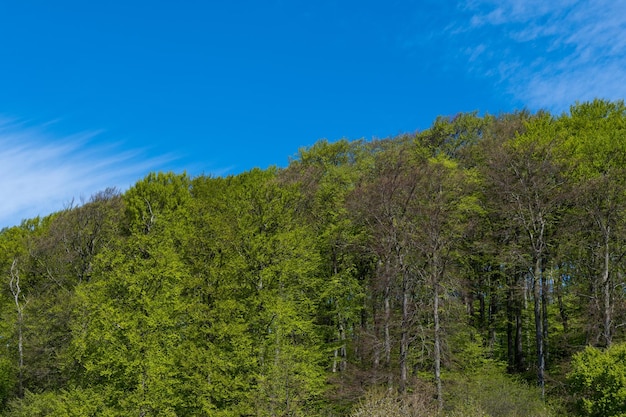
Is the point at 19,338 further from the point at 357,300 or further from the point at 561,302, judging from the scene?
the point at 561,302

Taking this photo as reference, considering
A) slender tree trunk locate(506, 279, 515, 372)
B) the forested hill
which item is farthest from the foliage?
slender tree trunk locate(506, 279, 515, 372)

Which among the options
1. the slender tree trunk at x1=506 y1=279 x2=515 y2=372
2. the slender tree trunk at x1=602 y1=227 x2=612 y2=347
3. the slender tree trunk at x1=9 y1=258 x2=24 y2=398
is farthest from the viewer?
the slender tree trunk at x1=9 y1=258 x2=24 y2=398

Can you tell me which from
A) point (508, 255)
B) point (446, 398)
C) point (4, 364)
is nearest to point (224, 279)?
point (446, 398)

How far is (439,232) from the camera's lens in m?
35.9

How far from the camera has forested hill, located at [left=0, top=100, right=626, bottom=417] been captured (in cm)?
3234

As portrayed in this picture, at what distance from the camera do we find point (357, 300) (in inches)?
1644

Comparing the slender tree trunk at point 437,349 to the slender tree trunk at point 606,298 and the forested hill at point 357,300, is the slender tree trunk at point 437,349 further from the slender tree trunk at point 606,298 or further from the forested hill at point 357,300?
the slender tree trunk at point 606,298

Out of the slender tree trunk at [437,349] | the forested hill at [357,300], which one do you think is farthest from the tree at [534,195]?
the slender tree trunk at [437,349]

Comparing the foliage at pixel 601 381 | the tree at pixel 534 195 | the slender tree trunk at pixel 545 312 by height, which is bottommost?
the foliage at pixel 601 381

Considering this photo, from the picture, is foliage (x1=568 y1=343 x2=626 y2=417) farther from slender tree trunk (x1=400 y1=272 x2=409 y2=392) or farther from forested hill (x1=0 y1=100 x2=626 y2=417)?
slender tree trunk (x1=400 y1=272 x2=409 y2=392)

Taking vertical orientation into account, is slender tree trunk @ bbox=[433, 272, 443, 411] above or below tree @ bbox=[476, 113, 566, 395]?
below

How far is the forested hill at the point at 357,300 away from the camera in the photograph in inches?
1273

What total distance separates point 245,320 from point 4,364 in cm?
2449

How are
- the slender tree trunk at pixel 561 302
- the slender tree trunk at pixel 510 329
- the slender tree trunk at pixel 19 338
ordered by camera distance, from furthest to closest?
the slender tree trunk at pixel 19 338 < the slender tree trunk at pixel 510 329 < the slender tree trunk at pixel 561 302
